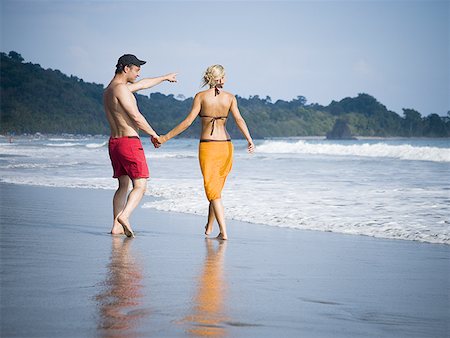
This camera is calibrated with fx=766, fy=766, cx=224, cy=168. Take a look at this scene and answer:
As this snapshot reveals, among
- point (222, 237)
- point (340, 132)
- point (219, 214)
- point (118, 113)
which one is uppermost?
point (340, 132)

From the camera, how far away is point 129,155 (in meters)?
7.76

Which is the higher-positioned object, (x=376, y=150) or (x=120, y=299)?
(x=376, y=150)

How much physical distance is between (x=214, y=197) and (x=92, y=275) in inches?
111

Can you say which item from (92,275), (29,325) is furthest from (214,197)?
(29,325)

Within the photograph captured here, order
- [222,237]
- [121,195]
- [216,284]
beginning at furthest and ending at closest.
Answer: [121,195], [222,237], [216,284]

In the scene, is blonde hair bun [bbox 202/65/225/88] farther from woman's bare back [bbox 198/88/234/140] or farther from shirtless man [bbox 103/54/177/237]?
shirtless man [bbox 103/54/177/237]

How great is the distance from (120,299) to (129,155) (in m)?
3.45

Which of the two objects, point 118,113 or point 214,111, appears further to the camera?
point 214,111

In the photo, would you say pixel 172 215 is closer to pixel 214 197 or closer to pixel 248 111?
pixel 214 197

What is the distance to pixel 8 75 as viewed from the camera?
5335 inches

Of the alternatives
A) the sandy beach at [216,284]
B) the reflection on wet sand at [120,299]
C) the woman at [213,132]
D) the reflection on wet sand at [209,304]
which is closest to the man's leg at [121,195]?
the sandy beach at [216,284]

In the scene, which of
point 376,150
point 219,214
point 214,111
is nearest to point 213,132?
point 214,111

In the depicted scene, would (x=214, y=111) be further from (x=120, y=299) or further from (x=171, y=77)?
(x=120, y=299)

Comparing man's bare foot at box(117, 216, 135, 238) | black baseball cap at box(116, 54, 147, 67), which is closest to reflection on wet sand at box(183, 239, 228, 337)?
man's bare foot at box(117, 216, 135, 238)
